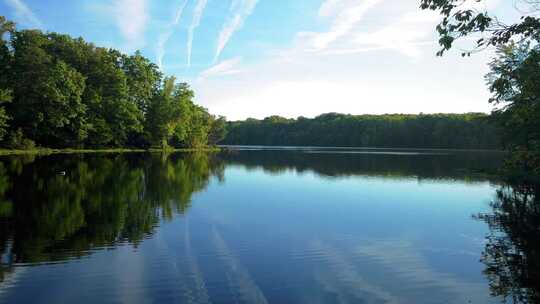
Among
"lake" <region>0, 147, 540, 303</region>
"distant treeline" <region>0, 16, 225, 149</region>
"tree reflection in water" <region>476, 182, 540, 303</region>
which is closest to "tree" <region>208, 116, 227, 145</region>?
"distant treeline" <region>0, 16, 225, 149</region>

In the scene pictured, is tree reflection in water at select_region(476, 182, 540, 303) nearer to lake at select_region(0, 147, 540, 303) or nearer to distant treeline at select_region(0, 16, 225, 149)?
lake at select_region(0, 147, 540, 303)

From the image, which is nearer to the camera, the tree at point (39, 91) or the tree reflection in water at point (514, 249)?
the tree reflection in water at point (514, 249)

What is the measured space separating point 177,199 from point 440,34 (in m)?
18.1

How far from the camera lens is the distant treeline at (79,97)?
59.9m

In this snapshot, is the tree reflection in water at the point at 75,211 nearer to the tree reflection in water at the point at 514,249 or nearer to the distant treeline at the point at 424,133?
the tree reflection in water at the point at 514,249

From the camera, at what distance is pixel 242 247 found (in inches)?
550

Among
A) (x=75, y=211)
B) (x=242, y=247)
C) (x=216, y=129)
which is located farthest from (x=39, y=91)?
(x=216, y=129)

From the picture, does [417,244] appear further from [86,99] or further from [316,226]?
[86,99]

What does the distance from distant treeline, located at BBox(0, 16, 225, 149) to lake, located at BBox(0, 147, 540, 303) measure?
124 ft

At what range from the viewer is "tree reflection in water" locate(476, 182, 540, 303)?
10414 millimetres

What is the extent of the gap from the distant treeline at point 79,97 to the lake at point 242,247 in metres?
37.8

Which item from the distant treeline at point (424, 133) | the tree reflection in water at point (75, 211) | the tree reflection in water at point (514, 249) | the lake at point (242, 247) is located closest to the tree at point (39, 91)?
the tree reflection in water at point (75, 211)

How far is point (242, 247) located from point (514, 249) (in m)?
9.35

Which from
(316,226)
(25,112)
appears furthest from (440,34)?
(25,112)
